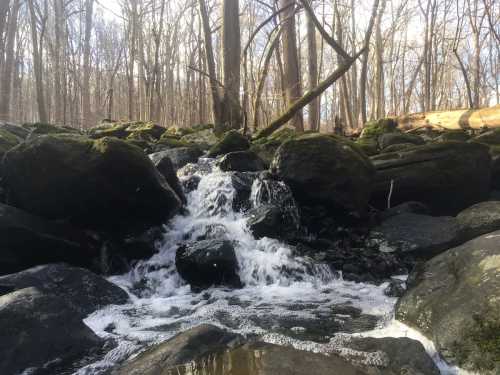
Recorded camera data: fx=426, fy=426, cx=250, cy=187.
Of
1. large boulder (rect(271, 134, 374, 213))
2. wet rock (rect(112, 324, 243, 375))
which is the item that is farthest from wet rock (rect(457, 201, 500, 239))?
wet rock (rect(112, 324, 243, 375))

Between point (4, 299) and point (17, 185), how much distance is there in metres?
2.87

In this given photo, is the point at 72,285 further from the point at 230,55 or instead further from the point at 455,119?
the point at 455,119

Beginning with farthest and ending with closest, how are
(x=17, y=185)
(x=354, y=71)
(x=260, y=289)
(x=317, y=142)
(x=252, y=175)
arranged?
(x=354, y=71) → (x=252, y=175) → (x=317, y=142) → (x=17, y=185) → (x=260, y=289)

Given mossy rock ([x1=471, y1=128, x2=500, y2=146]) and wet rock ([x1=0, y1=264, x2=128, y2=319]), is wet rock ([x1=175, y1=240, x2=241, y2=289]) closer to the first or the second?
wet rock ([x1=0, y1=264, x2=128, y2=319])

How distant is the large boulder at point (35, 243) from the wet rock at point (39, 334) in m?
1.85

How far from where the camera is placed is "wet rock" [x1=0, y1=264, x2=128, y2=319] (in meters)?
4.45

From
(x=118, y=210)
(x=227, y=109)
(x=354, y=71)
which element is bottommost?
(x=118, y=210)

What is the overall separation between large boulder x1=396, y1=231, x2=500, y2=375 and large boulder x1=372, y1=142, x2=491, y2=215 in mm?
3551

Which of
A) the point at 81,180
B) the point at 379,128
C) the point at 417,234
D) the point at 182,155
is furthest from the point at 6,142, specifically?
the point at 379,128

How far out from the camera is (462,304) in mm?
3268

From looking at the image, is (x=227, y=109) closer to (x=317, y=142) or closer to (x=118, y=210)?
A: (x=317, y=142)

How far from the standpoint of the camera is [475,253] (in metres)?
3.74

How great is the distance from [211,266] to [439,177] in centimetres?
450

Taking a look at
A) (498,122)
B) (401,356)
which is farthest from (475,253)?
(498,122)
